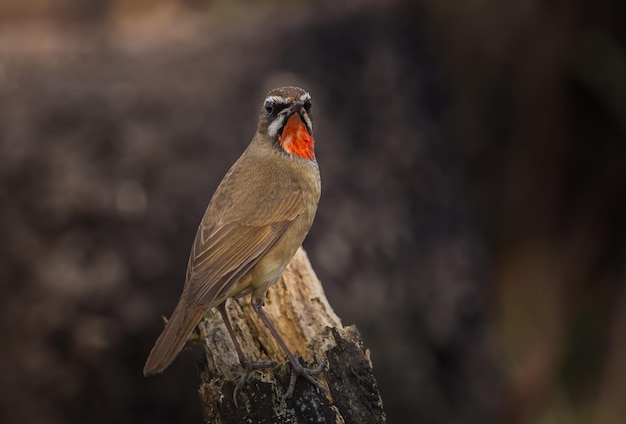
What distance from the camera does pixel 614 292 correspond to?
11.5m

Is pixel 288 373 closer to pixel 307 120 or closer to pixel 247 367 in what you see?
pixel 247 367

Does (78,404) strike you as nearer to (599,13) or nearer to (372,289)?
(372,289)

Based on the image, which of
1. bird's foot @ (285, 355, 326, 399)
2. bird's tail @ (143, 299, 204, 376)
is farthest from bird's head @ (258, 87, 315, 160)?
bird's foot @ (285, 355, 326, 399)

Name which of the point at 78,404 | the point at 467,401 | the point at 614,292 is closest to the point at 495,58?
the point at 614,292

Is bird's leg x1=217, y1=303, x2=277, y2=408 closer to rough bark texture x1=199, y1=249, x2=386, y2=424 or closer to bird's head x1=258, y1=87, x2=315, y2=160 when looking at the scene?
rough bark texture x1=199, y1=249, x2=386, y2=424

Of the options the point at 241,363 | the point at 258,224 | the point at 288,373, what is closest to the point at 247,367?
the point at 241,363

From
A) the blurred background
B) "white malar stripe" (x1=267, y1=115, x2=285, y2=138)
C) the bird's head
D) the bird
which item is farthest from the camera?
the blurred background

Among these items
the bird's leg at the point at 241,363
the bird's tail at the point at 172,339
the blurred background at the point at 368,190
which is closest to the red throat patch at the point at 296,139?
the bird's leg at the point at 241,363

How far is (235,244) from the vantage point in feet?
18.4

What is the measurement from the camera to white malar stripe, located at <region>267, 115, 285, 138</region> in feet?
19.6

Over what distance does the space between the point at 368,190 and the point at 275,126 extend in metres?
4.24

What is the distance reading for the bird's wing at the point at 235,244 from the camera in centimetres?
541

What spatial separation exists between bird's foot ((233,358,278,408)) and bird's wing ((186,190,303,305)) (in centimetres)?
39

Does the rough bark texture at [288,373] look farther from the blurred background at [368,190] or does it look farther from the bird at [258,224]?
the blurred background at [368,190]
